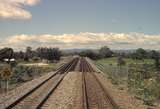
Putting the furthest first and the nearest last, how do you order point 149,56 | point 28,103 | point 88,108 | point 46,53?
point 149,56 → point 46,53 → point 28,103 → point 88,108

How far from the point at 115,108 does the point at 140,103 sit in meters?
3.75

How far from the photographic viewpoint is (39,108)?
1686 cm

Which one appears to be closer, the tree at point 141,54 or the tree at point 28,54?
the tree at point 28,54

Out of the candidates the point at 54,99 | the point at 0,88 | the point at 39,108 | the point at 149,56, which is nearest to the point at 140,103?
the point at 54,99

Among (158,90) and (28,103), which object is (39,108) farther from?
(158,90)

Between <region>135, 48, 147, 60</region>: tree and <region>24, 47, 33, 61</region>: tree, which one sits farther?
<region>135, 48, 147, 60</region>: tree

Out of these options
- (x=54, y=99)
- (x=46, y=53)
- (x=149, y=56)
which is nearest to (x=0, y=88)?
(x=54, y=99)

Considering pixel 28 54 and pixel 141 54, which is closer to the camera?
pixel 28 54

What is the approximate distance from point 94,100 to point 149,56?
505 ft

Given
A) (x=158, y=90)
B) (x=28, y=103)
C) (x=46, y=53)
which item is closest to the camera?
(x=28, y=103)

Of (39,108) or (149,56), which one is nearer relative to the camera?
(39,108)

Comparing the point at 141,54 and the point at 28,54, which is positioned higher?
the point at 28,54

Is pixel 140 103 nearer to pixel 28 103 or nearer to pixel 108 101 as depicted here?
pixel 108 101

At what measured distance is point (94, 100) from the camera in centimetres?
2031
